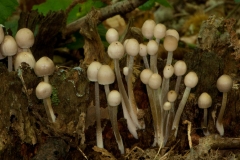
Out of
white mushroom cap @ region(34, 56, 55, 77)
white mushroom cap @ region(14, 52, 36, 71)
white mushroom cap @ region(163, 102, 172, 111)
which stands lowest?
white mushroom cap @ region(163, 102, 172, 111)

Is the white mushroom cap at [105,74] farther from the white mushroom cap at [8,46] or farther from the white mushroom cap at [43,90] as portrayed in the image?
the white mushroom cap at [8,46]

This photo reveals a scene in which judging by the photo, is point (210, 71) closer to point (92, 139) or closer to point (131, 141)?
point (131, 141)

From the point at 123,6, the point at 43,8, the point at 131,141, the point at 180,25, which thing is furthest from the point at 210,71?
the point at 180,25

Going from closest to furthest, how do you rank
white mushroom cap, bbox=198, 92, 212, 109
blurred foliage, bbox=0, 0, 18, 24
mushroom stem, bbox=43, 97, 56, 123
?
mushroom stem, bbox=43, 97, 56, 123 < white mushroom cap, bbox=198, 92, 212, 109 < blurred foliage, bbox=0, 0, 18, 24

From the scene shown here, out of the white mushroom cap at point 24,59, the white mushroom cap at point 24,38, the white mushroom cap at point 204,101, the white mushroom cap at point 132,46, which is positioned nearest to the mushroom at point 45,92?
the white mushroom cap at point 24,59

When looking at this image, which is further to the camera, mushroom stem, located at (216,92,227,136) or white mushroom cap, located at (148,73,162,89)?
mushroom stem, located at (216,92,227,136)

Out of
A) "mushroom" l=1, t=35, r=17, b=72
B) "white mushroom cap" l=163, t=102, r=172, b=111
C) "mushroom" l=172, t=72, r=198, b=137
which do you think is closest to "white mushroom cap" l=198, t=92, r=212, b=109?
"mushroom" l=172, t=72, r=198, b=137

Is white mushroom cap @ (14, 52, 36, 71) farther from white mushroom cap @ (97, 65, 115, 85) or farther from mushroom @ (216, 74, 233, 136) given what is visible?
mushroom @ (216, 74, 233, 136)

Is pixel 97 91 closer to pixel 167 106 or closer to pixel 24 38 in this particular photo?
pixel 167 106
